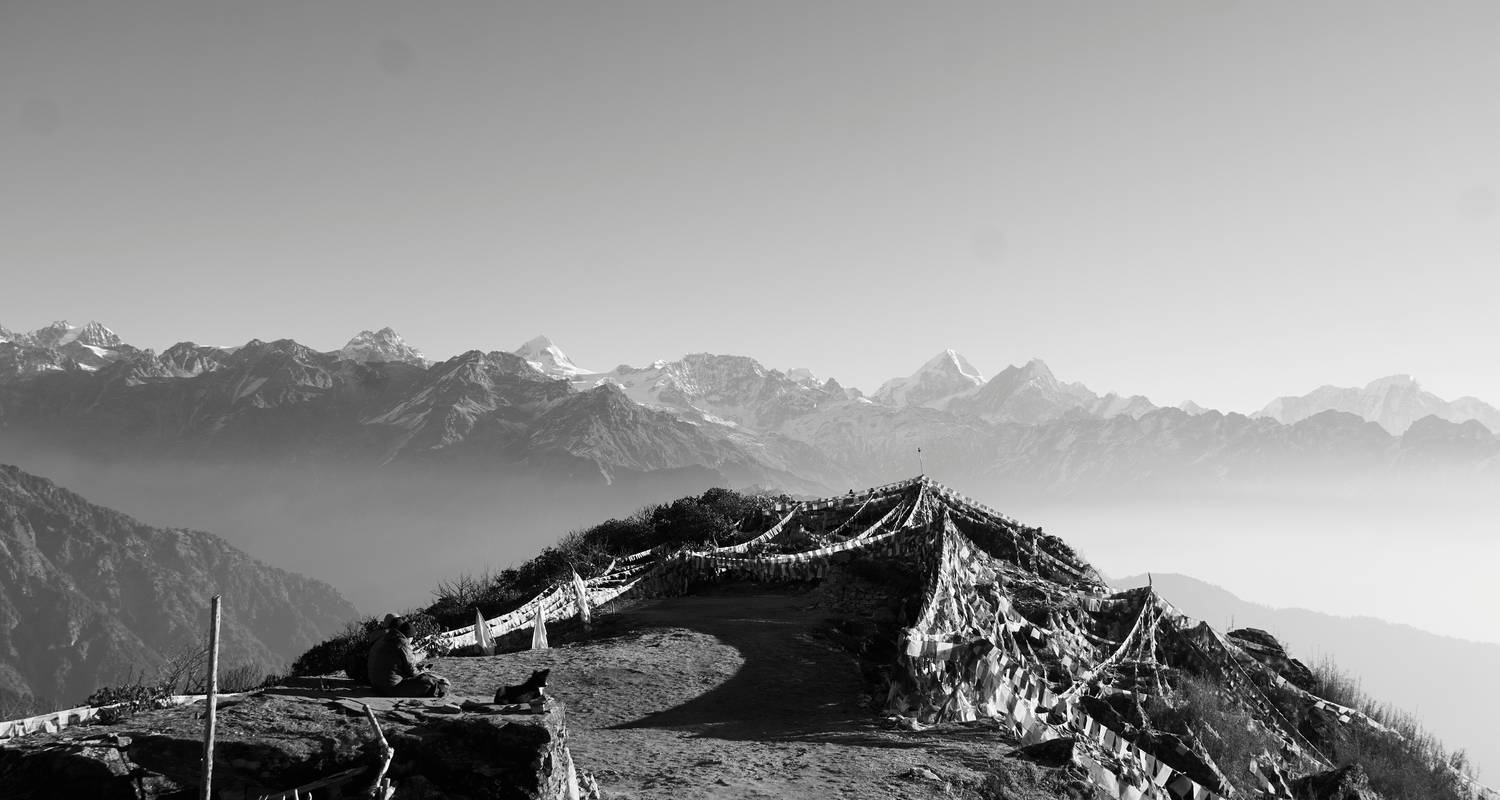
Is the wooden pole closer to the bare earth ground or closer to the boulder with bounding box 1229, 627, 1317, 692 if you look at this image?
the bare earth ground

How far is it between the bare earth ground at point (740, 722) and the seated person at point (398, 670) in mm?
2163

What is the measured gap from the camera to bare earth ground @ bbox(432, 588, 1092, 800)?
12.2 m

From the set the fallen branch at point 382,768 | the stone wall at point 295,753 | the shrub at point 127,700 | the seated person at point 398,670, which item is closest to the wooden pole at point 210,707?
the stone wall at point 295,753

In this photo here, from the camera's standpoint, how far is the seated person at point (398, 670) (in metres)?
12.8

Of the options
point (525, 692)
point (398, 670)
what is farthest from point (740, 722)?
point (398, 670)

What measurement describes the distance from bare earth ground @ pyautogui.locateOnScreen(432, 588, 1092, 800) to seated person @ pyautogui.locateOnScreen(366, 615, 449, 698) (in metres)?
2.16

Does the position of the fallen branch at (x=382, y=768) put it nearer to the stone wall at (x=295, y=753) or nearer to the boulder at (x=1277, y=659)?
the stone wall at (x=295, y=753)

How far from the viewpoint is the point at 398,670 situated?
43.3 feet

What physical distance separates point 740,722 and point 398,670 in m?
5.39

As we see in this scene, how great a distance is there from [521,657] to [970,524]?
23.2 m

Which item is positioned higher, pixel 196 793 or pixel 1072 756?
pixel 196 793

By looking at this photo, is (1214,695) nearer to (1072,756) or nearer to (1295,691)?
(1295,691)

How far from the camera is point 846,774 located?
1262 centimetres

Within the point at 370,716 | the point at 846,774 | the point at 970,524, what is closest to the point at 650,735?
the point at 846,774
